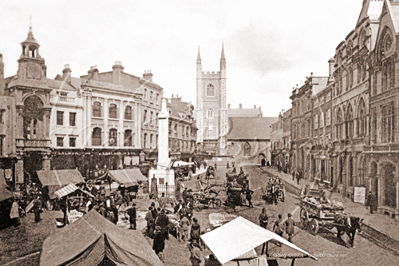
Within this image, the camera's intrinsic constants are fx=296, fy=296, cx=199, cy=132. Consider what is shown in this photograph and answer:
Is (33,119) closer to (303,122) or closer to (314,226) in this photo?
(303,122)

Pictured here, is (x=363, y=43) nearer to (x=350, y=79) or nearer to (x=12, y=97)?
(x=350, y=79)

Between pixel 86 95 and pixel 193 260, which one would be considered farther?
pixel 86 95

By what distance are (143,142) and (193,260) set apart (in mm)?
28798

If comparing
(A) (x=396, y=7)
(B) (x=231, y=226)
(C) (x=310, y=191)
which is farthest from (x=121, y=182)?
(A) (x=396, y=7)

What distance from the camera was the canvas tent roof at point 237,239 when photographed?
716cm

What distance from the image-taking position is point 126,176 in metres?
21.9

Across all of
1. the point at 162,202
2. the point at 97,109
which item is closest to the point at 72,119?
the point at 97,109

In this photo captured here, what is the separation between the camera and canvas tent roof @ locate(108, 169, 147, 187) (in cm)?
2078

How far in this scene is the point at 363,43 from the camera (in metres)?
13.7

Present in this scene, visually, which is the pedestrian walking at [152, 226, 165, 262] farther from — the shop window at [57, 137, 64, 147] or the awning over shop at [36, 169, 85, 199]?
the shop window at [57, 137, 64, 147]

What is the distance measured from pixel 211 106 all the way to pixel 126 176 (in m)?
47.4

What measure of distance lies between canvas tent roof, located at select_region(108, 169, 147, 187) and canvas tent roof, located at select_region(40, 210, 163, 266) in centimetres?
1207

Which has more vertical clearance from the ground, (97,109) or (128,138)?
(97,109)

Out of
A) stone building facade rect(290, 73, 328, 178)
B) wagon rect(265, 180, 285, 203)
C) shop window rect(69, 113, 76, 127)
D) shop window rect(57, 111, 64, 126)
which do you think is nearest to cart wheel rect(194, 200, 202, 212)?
wagon rect(265, 180, 285, 203)
